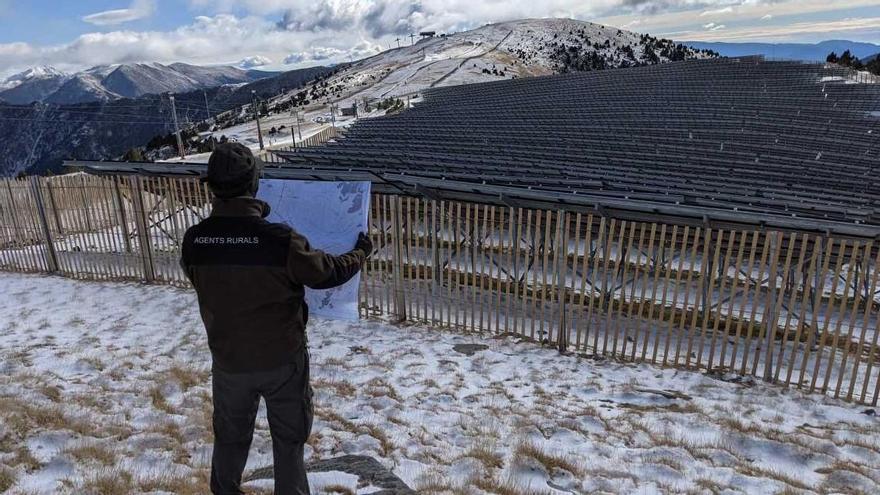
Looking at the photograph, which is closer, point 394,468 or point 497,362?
point 394,468

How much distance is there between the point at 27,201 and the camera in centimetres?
968

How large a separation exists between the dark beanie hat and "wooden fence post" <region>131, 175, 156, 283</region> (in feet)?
24.2

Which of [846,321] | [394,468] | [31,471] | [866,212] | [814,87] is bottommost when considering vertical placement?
[846,321]

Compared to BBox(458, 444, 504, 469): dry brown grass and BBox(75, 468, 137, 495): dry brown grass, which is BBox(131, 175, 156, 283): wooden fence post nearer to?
BBox(75, 468, 137, 495): dry brown grass

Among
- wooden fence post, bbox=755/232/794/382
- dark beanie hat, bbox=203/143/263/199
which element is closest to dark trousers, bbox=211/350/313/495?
dark beanie hat, bbox=203/143/263/199

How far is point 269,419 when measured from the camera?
9.36 feet

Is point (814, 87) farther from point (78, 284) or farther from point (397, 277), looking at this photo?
point (78, 284)

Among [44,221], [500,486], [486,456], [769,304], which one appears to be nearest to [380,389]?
[486,456]

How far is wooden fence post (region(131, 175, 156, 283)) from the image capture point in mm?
8836

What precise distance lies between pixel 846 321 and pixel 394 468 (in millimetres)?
8823

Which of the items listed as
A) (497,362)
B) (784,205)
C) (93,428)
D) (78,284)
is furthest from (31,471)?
(784,205)

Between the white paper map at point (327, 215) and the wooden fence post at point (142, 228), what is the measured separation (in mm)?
5551

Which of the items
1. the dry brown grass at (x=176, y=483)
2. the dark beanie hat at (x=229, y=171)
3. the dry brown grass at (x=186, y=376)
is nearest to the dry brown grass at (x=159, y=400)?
the dry brown grass at (x=186, y=376)

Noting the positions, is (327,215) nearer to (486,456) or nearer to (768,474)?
(486,456)
